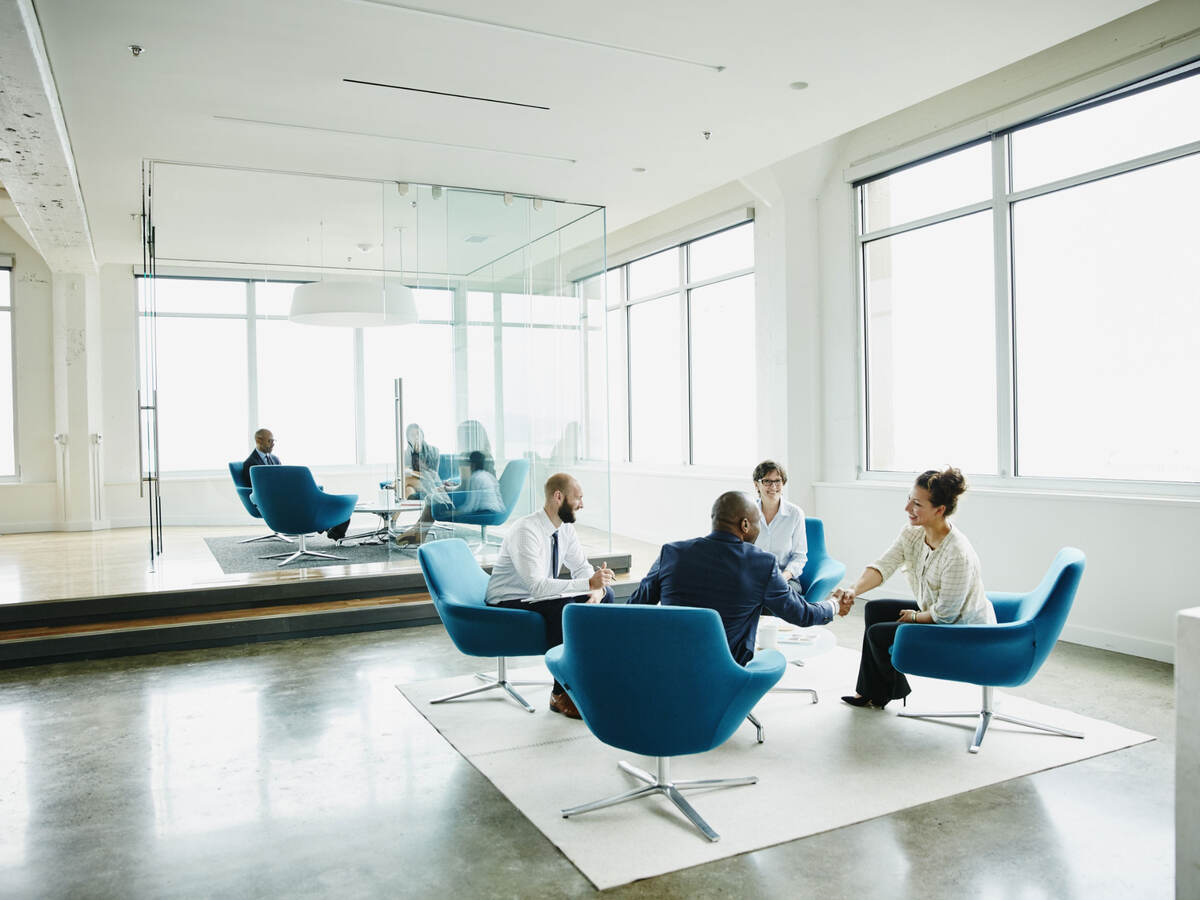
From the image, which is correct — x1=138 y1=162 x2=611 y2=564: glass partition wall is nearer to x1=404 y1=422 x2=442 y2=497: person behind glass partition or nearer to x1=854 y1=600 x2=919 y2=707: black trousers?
x1=404 y1=422 x2=442 y2=497: person behind glass partition

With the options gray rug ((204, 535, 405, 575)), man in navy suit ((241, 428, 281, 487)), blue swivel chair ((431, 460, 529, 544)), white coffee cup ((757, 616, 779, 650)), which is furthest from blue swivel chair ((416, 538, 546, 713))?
man in navy suit ((241, 428, 281, 487))

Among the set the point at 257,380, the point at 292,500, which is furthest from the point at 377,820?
the point at 257,380

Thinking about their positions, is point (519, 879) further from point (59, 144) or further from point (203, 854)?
point (59, 144)

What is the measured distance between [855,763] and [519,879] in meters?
1.55

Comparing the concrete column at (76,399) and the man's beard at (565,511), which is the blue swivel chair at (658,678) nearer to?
the man's beard at (565,511)

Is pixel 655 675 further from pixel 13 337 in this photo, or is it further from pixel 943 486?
pixel 13 337

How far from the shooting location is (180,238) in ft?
30.9

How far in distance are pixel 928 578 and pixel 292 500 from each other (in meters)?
5.61

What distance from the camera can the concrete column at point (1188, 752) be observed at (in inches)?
88.0

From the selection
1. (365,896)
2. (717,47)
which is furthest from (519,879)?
(717,47)

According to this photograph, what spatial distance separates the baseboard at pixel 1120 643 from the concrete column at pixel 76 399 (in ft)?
33.6

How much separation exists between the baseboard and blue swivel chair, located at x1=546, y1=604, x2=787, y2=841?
3231 millimetres

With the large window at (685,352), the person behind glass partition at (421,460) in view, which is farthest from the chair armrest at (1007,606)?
the large window at (685,352)

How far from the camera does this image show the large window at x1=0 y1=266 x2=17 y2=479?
10469 mm
